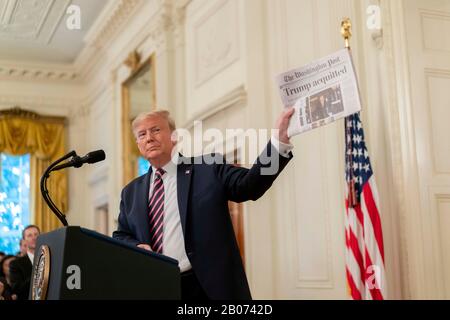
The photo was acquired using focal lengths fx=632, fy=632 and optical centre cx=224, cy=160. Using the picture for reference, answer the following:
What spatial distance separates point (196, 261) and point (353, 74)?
1.11 metres

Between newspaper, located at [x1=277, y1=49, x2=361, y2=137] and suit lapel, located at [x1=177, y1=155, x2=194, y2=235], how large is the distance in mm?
571

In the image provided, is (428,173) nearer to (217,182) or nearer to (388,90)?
(388,90)

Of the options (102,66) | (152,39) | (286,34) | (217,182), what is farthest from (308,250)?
(102,66)

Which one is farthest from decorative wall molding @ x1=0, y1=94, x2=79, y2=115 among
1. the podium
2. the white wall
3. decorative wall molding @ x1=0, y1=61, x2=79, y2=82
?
the podium

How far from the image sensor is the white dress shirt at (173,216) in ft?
9.26

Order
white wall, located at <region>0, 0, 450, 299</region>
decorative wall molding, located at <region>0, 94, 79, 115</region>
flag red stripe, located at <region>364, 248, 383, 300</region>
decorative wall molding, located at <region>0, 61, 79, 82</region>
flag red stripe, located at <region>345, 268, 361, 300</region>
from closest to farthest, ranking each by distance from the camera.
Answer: flag red stripe, located at <region>364, 248, 383, 300</region>, flag red stripe, located at <region>345, 268, 361, 300</region>, white wall, located at <region>0, 0, 450, 299</region>, decorative wall molding, located at <region>0, 61, 79, 82</region>, decorative wall molding, located at <region>0, 94, 79, 115</region>

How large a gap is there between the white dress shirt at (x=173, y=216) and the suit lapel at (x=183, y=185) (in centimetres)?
3

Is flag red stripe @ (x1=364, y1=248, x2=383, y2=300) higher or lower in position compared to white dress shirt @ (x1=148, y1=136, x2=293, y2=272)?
lower

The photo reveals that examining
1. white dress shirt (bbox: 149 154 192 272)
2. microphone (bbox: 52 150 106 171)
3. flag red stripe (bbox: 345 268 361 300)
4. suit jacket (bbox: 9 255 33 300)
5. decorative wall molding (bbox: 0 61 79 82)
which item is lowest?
flag red stripe (bbox: 345 268 361 300)

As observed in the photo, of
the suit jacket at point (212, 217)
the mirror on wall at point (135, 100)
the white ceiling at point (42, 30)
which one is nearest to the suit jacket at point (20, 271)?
the mirror on wall at point (135, 100)

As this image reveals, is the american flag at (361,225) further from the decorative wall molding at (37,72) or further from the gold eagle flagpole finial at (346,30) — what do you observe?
the decorative wall molding at (37,72)

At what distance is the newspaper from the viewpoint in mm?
2812

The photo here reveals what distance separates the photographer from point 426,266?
14.0ft

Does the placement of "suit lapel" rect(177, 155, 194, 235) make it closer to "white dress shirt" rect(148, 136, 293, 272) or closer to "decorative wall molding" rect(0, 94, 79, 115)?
"white dress shirt" rect(148, 136, 293, 272)
